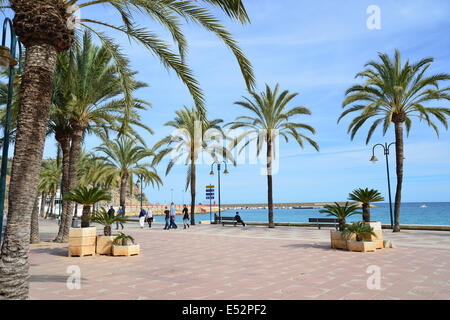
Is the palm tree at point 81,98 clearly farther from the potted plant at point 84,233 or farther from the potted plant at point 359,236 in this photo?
the potted plant at point 359,236

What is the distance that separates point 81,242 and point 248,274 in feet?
19.8

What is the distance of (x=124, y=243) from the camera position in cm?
1092

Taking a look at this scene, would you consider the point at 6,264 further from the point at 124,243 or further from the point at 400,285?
the point at 400,285

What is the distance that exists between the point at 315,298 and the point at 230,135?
2097cm

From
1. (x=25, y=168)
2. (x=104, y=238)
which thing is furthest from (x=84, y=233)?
(x=25, y=168)

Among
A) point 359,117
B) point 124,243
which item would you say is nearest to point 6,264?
point 124,243

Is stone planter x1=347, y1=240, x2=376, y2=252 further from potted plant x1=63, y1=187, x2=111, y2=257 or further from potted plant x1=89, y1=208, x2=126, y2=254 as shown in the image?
potted plant x1=63, y1=187, x2=111, y2=257

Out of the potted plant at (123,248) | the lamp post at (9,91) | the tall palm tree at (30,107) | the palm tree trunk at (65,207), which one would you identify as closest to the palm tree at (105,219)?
the potted plant at (123,248)

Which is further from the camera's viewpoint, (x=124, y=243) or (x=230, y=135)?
(x=230, y=135)

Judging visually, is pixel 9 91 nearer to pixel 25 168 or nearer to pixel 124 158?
pixel 25 168

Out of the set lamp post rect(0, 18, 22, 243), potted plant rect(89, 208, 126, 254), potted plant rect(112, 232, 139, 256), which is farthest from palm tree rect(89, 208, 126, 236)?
lamp post rect(0, 18, 22, 243)

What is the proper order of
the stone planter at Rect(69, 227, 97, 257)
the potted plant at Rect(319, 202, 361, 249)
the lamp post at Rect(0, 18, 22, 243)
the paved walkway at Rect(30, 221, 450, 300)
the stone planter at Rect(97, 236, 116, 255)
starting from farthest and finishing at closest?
the potted plant at Rect(319, 202, 361, 249)
the stone planter at Rect(97, 236, 116, 255)
the stone planter at Rect(69, 227, 97, 257)
the lamp post at Rect(0, 18, 22, 243)
the paved walkway at Rect(30, 221, 450, 300)

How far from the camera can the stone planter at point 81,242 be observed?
34.8 ft

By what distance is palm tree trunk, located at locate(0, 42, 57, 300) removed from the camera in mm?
4941
